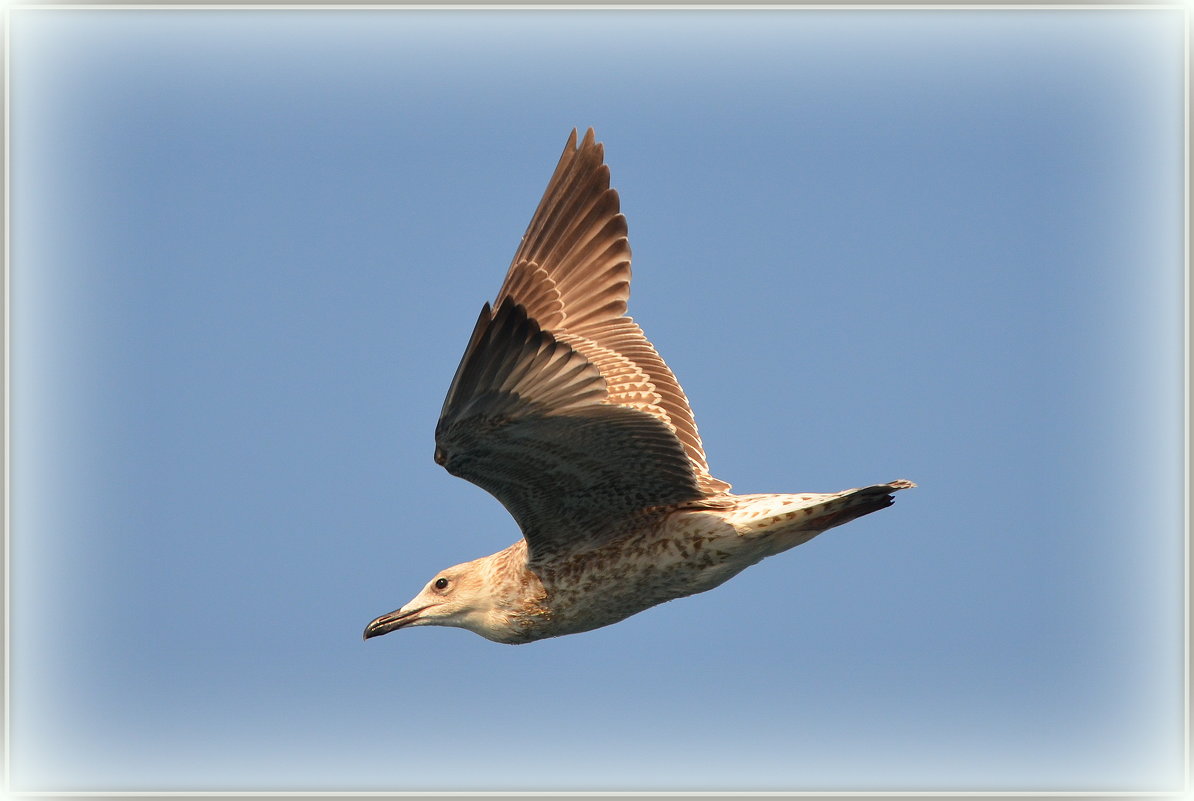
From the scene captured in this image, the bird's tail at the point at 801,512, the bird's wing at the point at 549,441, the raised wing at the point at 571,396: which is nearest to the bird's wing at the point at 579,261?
the raised wing at the point at 571,396

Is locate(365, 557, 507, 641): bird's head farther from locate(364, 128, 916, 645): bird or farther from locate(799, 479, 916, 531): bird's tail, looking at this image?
locate(799, 479, 916, 531): bird's tail

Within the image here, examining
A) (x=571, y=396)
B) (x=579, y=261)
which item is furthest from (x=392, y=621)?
(x=579, y=261)

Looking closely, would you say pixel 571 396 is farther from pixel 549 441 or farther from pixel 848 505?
pixel 848 505

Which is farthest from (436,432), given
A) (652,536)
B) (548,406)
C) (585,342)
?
(585,342)

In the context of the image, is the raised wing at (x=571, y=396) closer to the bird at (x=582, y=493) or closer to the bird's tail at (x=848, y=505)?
the bird at (x=582, y=493)

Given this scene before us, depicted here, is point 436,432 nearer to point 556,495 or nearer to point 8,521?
point 556,495

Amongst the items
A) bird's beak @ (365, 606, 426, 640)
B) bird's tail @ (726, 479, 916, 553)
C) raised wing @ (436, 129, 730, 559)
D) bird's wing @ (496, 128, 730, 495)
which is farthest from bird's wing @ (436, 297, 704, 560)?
bird's wing @ (496, 128, 730, 495)
